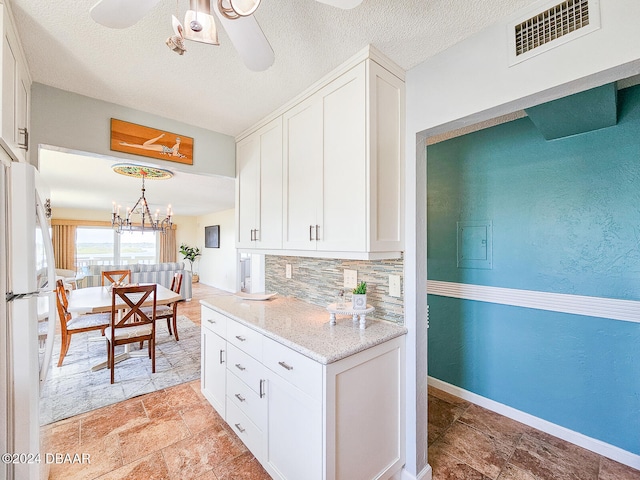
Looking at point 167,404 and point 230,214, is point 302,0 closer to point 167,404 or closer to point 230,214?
point 167,404

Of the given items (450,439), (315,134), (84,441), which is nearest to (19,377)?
(84,441)

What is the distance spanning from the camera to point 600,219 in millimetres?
1888

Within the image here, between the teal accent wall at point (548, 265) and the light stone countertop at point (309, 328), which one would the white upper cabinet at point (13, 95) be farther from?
the teal accent wall at point (548, 265)

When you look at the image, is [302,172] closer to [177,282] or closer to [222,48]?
[222,48]

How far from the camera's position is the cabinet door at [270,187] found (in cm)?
216

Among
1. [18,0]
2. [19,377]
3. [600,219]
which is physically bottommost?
[19,377]

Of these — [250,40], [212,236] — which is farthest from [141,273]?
[250,40]

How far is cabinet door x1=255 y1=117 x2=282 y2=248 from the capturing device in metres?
2.16

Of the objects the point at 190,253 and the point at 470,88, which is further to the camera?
the point at 190,253

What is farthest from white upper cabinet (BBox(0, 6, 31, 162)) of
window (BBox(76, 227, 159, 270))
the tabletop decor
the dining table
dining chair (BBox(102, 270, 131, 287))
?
window (BBox(76, 227, 159, 270))

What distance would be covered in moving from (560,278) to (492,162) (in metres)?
1.04

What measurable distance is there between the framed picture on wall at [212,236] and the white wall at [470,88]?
26.0 ft

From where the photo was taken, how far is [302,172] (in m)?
1.94

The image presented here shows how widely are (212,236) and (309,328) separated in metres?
8.15
